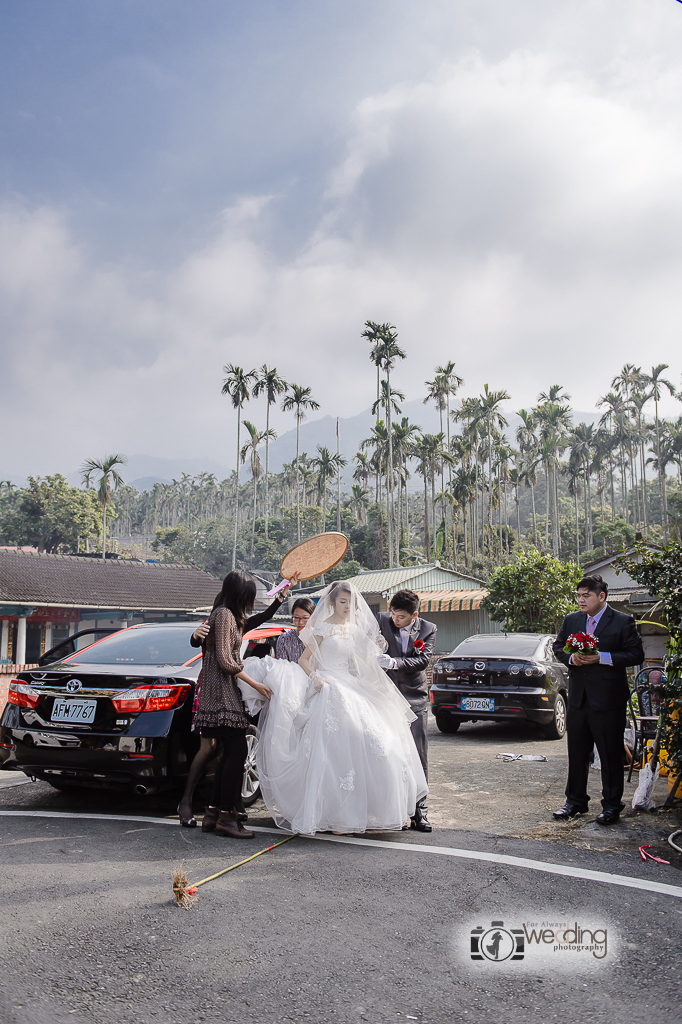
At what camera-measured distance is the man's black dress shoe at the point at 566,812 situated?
5516 mm

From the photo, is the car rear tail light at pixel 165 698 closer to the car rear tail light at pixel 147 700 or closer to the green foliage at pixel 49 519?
the car rear tail light at pixel 147 700

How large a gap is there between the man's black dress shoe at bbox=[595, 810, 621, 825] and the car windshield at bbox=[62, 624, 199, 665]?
3.26 metres

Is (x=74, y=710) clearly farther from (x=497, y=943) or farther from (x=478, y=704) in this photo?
(x=478, y=704)

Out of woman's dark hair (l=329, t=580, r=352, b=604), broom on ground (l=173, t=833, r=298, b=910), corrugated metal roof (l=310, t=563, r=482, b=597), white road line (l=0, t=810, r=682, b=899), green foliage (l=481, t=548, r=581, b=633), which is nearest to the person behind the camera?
broom on ground (l=173, t=833, r=298, b=910)

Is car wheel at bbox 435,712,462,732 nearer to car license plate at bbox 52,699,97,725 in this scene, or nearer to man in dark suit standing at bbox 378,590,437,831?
man in dark suit standing at bbox 378,590,437,831

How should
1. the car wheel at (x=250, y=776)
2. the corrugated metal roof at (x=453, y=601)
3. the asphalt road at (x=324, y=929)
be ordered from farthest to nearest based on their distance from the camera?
Answer: the corrugated metal roof at (x=453, y=601) → the car wheel at (x=250, y=776) → the asphalt road at (x=324, y=929)

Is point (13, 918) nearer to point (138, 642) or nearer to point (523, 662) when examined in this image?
point (138, 642)

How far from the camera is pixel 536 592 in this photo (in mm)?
16641

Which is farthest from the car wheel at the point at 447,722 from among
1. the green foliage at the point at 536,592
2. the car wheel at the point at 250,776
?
the green foliage at the point at 536,592

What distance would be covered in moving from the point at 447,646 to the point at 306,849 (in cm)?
2890

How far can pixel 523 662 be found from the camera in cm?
1038

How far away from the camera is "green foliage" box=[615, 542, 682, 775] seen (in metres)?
5.29

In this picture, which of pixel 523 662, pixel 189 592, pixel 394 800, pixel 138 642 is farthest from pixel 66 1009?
pixel 189 592

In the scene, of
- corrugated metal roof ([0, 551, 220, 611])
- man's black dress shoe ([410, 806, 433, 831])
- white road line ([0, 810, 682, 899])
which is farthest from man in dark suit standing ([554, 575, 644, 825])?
corrugated metal roof ([0, 551, 220, 611])
